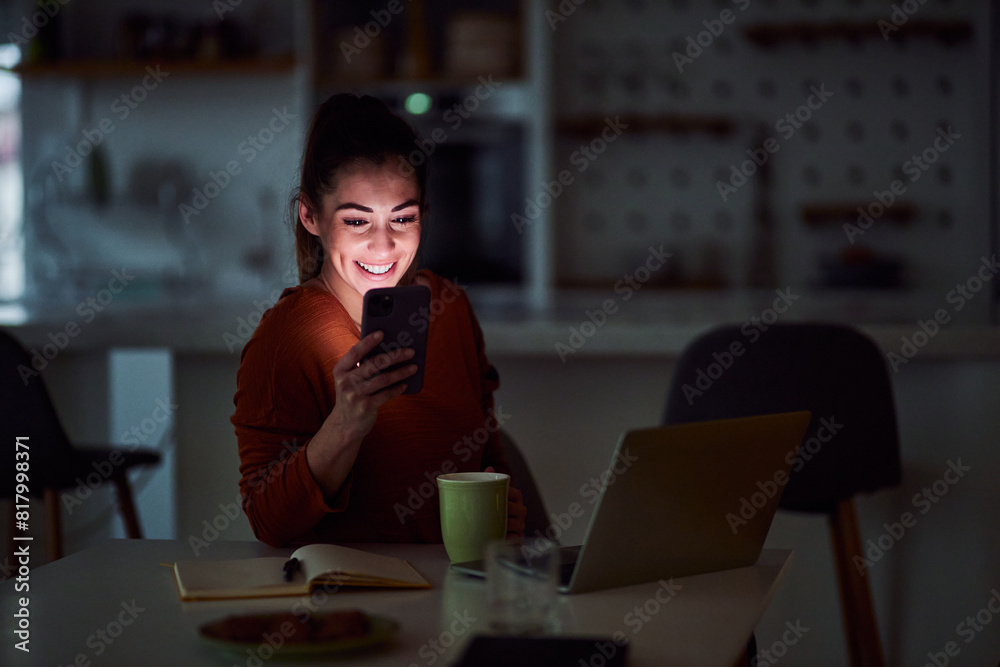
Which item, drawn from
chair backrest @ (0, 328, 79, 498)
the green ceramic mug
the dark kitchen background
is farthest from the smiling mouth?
the dark kitchen background

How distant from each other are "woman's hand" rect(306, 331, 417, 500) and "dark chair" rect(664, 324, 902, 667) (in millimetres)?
893

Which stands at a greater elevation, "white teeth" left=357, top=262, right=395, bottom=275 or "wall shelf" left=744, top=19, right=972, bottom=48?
"wall shelf" left=744, top=19, right=972, bottom=48

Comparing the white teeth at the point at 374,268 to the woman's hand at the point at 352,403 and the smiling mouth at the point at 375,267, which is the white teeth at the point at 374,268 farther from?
the woman's hand at the point at 352,403

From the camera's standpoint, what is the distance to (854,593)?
6.65ft

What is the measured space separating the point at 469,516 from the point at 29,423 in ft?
4.22

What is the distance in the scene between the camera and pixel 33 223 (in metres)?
4.48

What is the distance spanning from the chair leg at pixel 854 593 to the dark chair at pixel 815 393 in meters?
0.15

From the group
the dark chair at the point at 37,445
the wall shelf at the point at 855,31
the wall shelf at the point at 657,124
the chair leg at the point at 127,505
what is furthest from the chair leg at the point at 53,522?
the wall shelf at the point at 855,31

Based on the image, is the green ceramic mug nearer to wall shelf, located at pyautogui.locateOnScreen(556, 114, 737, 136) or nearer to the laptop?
the laptop

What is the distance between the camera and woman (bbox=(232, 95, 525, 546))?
117cm

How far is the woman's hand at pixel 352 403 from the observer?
1.05 meters

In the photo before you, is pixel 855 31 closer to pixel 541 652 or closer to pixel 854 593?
pixel 854 593

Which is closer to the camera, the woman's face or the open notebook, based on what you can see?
the open notebook

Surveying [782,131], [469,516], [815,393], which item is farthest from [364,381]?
[782,131]
